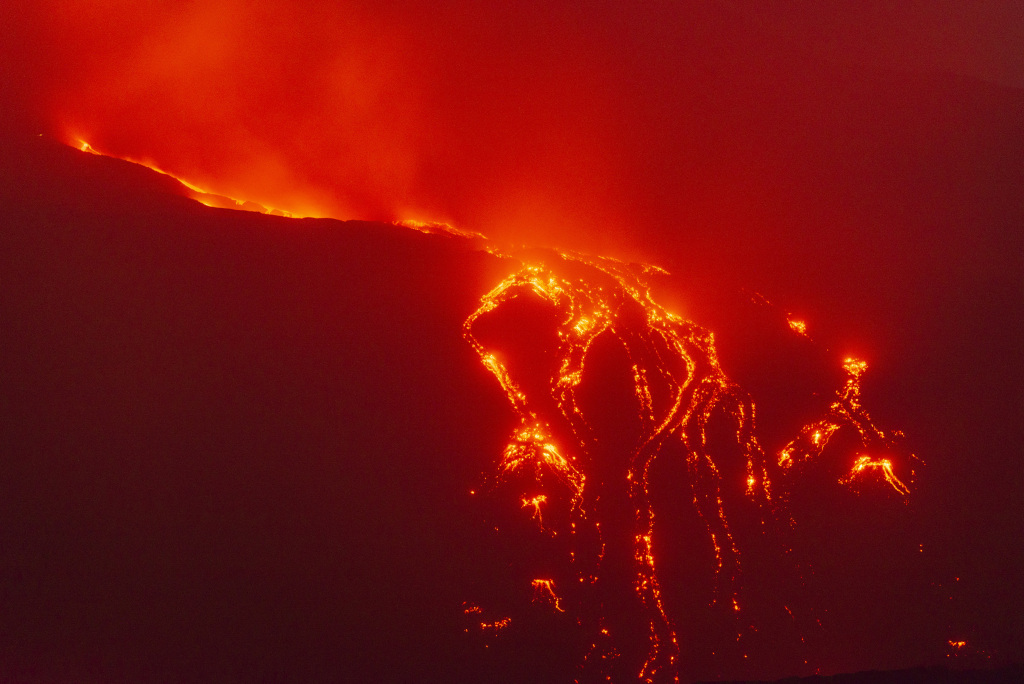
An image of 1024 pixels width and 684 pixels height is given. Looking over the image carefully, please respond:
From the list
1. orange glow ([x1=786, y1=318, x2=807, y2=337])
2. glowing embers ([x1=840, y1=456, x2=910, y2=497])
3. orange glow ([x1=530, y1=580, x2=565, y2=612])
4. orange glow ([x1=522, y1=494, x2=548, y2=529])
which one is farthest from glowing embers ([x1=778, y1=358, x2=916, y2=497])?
orange glow ([x1=530, y1=580, x2=565, y2=612])

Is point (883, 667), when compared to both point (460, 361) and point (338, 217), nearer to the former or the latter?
point (460, 361)

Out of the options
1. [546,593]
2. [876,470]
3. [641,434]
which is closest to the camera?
[546,593]

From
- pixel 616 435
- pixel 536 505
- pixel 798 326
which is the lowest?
pixel 536 505

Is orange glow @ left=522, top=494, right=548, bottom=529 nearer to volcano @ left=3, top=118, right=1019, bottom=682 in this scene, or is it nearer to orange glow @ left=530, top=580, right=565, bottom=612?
volcano @ left=3, top=118, right=1019, bottom=682

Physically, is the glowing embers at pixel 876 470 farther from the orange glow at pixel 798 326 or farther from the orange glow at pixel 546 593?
the orange glow at pixel 546 593

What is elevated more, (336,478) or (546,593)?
(336,478)

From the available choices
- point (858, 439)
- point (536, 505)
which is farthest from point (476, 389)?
point (858, 439)

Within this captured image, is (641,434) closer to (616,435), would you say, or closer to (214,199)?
(616,435)
